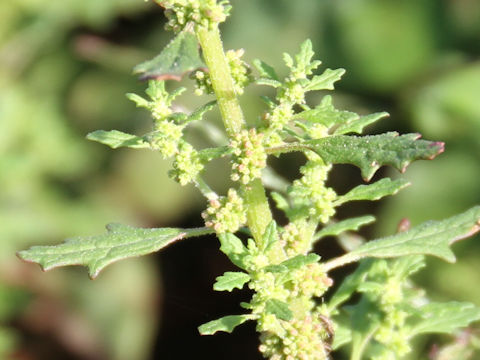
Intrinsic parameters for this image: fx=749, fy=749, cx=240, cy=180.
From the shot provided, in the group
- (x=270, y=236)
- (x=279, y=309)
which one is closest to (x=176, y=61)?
(x=270, y=236)

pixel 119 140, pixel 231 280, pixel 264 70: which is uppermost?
pixel 264 70

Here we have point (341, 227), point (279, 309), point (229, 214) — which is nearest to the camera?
point (279, 309)

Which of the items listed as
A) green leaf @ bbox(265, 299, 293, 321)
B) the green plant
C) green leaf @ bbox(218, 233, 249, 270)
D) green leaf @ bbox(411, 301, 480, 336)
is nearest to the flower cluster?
the green plant

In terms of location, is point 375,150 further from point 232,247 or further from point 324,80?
point 232,247

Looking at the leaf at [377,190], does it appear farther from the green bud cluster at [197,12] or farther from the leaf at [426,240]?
the green bud cluster at [197,12]

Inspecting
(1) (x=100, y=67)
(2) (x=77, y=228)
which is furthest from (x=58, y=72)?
(2) (x=77, y=228)

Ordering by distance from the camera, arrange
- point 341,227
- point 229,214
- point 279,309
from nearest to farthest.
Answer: point 279,309 < point 229,214 < point 341,227

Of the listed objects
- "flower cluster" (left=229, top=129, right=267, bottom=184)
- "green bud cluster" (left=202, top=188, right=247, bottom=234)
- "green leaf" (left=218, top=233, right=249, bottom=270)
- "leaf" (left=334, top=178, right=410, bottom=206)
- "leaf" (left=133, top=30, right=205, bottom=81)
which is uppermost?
"leaf" (left=133, top=30, right=205, bottom=81)

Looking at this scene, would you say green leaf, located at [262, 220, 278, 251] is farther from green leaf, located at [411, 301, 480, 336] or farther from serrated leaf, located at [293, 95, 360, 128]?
green leaf, located at [411, 301, 480, 336]
